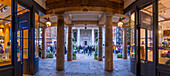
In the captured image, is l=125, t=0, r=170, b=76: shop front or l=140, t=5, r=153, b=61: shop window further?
l=140, t=5, r=153, b=61: shop window

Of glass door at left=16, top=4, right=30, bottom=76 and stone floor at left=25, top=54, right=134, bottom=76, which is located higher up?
glass door at left=16, top=4, right=30, bottom=76

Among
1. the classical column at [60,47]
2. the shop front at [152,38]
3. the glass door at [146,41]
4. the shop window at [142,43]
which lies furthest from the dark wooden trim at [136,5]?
the classical column at [60,47]

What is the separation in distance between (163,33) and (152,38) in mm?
557

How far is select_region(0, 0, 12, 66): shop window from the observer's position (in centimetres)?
431

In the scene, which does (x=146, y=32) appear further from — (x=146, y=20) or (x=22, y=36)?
(x=22, y=36)

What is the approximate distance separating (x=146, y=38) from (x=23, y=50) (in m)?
6.53

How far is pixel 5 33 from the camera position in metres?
4.49

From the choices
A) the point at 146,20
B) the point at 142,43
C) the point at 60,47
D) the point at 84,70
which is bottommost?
the point at 84,70

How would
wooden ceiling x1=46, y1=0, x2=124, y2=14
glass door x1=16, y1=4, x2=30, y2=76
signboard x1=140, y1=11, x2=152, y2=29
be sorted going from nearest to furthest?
signboard x1=140, y1=11, x2=152, y2=29 → glass door x1=16, y1=4, x2=30, y2=76 → wooden ceiling x1=46, y1=0, x2=124, y2=14

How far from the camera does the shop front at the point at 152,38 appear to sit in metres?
4.16

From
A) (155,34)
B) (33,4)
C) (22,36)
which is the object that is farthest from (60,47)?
(155,34)

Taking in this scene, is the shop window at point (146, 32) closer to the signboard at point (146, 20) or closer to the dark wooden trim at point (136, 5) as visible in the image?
the signboard at point (146, 20)

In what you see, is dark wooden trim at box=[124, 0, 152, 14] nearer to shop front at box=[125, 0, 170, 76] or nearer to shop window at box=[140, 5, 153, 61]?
shop front at box=[125, 0, 170, 76]

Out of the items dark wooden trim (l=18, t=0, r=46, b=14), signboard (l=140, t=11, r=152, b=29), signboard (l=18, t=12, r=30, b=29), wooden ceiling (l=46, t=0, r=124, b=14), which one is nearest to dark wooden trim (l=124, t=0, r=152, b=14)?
signboard (l=140, t=11, r=152, b=29)
